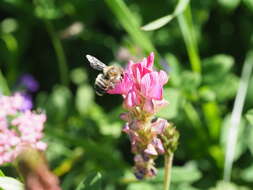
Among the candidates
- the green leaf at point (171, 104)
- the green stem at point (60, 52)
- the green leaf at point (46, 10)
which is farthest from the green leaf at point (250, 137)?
the green leaf at point (46, 10)

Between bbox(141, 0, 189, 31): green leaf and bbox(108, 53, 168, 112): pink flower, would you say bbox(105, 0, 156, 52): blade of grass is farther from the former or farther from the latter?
bbox(108, 53, 168, 112): pink flower

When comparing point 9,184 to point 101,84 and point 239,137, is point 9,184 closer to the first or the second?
point 101,84

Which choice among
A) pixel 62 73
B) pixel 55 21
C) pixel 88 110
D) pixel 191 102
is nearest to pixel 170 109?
pixel 191 102

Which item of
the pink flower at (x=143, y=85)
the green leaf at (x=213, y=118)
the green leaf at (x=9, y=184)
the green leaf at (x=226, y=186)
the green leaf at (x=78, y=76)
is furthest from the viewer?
the green leaf at (x=78, y=76)

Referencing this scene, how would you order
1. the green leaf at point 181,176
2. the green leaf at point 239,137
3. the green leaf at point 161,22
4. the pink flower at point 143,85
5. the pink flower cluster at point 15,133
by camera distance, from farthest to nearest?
the green leaf at point 239,137 → the green leaf at point 181,176 → the green leaf at point 161,22 → the pink flower cluster at point 15,133 → the pink flower at point 143,85

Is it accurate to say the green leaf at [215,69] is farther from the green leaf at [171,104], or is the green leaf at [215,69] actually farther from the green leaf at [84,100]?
the green leaf at [84,100]

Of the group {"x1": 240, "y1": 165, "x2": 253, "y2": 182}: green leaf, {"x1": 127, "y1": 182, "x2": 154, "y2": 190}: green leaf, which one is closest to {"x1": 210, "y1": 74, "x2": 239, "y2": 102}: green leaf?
{"x1": 240, "y1": 165, "x2": 253, "y2": 182}: green leaf
